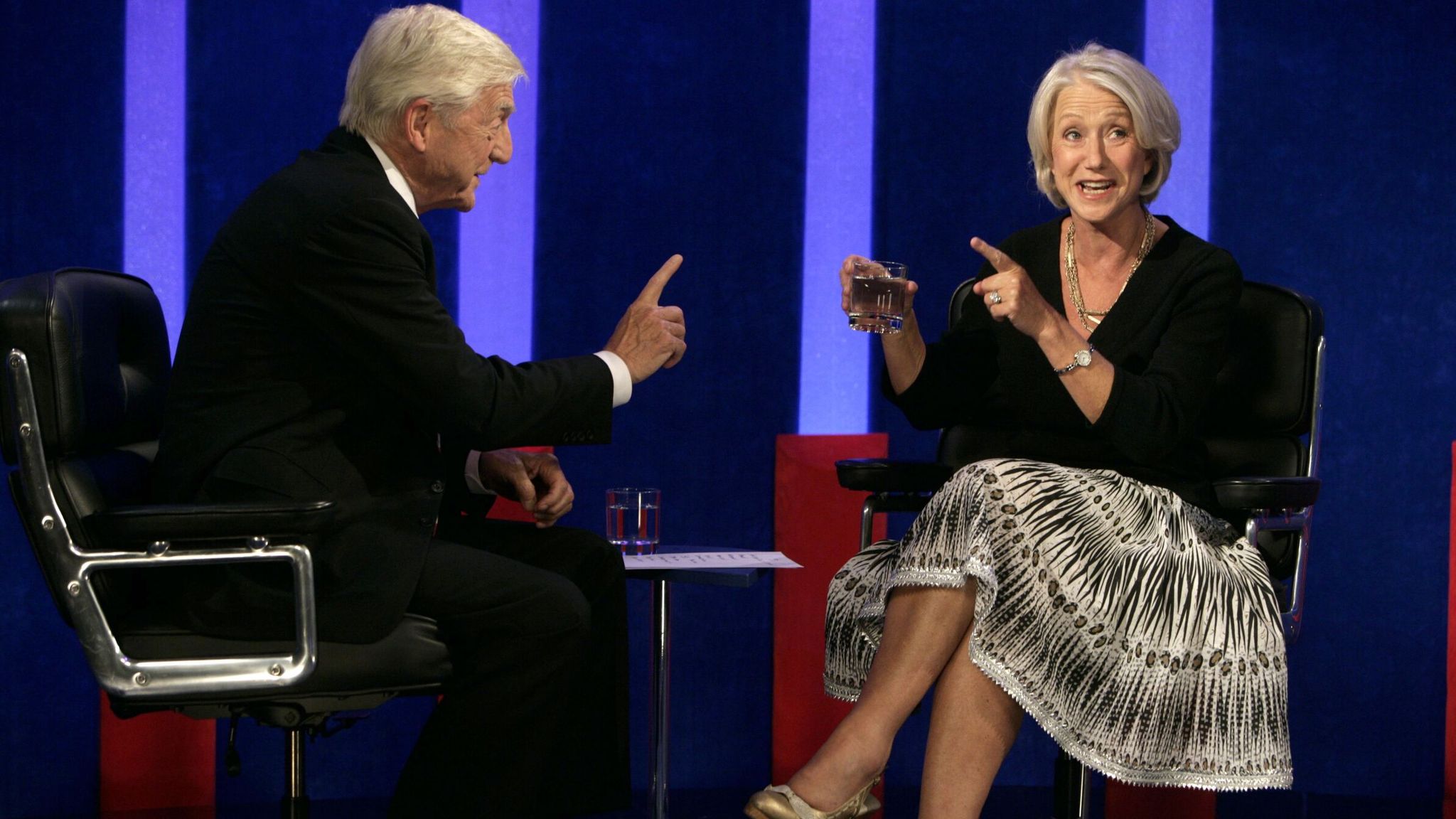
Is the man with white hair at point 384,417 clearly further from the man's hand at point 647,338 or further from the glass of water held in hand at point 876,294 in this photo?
the glass of water held in hand at point 876,294

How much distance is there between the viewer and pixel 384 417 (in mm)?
2039

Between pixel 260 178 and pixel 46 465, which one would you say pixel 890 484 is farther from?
pixel 260 178

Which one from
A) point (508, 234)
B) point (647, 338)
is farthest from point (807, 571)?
point (647, 338)

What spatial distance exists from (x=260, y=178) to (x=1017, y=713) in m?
2.27

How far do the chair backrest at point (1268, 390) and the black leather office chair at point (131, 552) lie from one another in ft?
5.47

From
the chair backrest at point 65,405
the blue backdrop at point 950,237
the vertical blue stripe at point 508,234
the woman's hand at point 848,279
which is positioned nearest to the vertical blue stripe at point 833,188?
the blue backdrop at point 950,237

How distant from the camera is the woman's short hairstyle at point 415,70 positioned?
2.12 m

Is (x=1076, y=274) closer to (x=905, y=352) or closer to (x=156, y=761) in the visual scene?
(x=905, y=352)

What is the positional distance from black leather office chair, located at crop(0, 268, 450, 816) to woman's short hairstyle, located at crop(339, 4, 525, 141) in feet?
1.70

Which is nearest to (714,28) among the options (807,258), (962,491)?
(807,258)

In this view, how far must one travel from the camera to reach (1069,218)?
9.23 feet

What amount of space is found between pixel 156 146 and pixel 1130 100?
7.53ft

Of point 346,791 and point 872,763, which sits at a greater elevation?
point 872,763

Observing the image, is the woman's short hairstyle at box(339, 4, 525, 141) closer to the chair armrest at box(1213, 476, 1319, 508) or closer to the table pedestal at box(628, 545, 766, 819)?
the table pedestal at box(628, 545, 766, 819)
